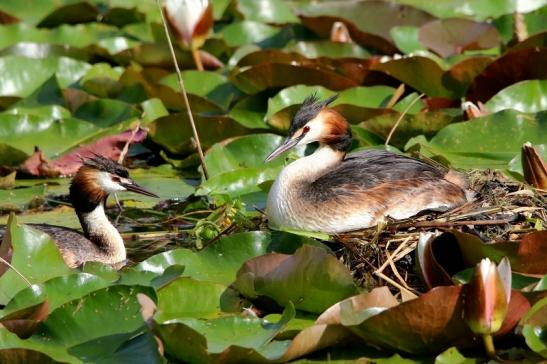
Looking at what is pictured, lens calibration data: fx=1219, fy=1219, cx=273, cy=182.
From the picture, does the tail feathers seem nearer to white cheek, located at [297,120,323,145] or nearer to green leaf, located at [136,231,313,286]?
white cheek, located at [297,120,323,145]

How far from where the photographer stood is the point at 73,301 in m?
5.68

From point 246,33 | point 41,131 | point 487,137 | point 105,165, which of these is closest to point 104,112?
point 41,131

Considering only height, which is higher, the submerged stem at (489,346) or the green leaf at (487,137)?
the submerged stem at (489,346)

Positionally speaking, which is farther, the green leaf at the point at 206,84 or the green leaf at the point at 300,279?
the green leaf at the point at 206,84

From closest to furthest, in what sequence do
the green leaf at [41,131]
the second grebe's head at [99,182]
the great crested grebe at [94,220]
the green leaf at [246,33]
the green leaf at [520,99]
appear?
the great crested grebe at [94,220] < the second grebe's head at [99,182] < the green leaf at [520,99] < the green leaf at [41,131] < the green leaf at [246,33]

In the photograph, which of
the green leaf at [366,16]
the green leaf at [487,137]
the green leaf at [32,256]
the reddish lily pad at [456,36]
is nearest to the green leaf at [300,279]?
the green leaf at [32,256]

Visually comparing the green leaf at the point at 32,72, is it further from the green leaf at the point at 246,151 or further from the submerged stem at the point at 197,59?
the green leaf at the point at 246,151

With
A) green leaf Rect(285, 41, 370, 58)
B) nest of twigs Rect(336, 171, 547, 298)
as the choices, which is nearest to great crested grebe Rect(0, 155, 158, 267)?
nest of twigs Rect(336, 171, 547, 298)

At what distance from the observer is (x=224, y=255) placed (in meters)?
6.57

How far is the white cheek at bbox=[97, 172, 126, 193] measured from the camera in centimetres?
813

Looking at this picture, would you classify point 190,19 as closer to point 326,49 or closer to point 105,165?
point 326,49

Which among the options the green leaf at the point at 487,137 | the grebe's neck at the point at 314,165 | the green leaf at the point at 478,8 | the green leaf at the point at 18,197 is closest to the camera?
the grebe's neck at the point at 314,165

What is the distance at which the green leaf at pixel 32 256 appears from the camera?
20.9 feet

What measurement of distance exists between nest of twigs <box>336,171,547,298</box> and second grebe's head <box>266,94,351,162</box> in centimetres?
79
